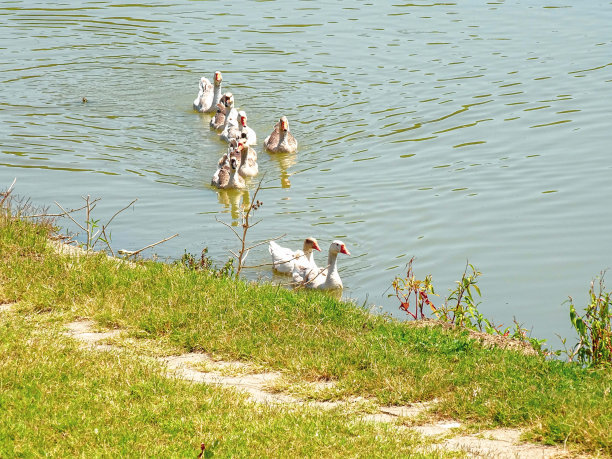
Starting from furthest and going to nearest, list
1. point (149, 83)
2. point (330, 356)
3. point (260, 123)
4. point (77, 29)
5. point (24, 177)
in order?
point (77, 29)
point (149, 83)
point (260, 123)
point (24, 177)
point (330, 356)

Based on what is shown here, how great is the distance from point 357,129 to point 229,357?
1182 cm

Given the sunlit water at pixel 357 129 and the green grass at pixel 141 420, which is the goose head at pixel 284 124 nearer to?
the sunlit water at pixel 357 129

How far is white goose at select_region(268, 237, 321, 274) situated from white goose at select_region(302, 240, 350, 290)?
165 mm

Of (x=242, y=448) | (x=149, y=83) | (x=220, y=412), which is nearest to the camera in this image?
(x=242, y=448)

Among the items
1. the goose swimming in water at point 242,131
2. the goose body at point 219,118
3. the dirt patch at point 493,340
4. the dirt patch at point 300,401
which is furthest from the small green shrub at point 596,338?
the goose body at point 219,118

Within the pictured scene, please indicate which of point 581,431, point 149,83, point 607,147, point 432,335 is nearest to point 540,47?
point 607,147

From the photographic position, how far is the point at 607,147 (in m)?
17.7

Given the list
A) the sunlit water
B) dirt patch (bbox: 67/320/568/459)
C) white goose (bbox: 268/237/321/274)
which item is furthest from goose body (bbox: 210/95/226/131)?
dirt patch (bbox: 67/320/568/459)

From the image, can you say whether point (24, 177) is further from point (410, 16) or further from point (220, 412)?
point (410, 16)

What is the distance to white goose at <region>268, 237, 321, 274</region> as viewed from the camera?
13.3 metres

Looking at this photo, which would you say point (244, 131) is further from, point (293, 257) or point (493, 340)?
point (493, 340)

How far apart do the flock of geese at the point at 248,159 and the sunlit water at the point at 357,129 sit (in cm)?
32

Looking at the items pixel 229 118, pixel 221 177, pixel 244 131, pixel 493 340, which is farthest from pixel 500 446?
pixel 229 118

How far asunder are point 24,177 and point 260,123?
20.9 feet
